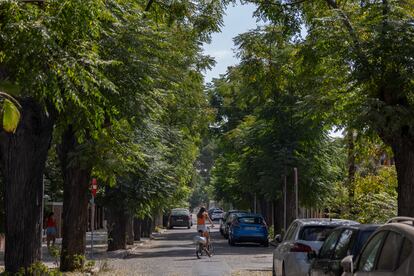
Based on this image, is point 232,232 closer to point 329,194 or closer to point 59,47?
point 329,194

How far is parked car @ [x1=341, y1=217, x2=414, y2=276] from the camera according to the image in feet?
19.8

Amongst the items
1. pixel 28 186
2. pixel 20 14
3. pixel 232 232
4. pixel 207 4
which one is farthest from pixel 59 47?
pixel 232 232

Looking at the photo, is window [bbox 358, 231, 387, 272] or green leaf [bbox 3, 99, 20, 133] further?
window [bbox 358, 231, 387, 272]

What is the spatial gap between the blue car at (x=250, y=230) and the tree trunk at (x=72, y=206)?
16661mm

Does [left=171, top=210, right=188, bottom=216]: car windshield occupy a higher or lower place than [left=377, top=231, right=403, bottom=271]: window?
higher

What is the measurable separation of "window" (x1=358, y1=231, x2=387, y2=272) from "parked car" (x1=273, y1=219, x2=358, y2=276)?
18.5 feet

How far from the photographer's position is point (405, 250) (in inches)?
242

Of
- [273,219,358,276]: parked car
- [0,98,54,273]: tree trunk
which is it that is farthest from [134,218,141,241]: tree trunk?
[0,98,54,273]: tree trunk

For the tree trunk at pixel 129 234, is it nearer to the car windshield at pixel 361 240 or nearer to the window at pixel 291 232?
the window at pixel 291 232

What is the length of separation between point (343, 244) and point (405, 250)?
3795 mm

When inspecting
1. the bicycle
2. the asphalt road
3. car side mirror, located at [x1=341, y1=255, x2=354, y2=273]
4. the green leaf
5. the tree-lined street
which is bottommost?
the asphalt road

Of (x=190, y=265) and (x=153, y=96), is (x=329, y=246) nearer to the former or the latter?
(x=153, y=96)

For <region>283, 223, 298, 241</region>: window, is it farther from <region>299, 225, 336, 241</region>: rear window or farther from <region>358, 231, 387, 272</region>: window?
<region>358, 231, 387, 272</region>: window

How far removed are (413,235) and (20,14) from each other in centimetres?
527
